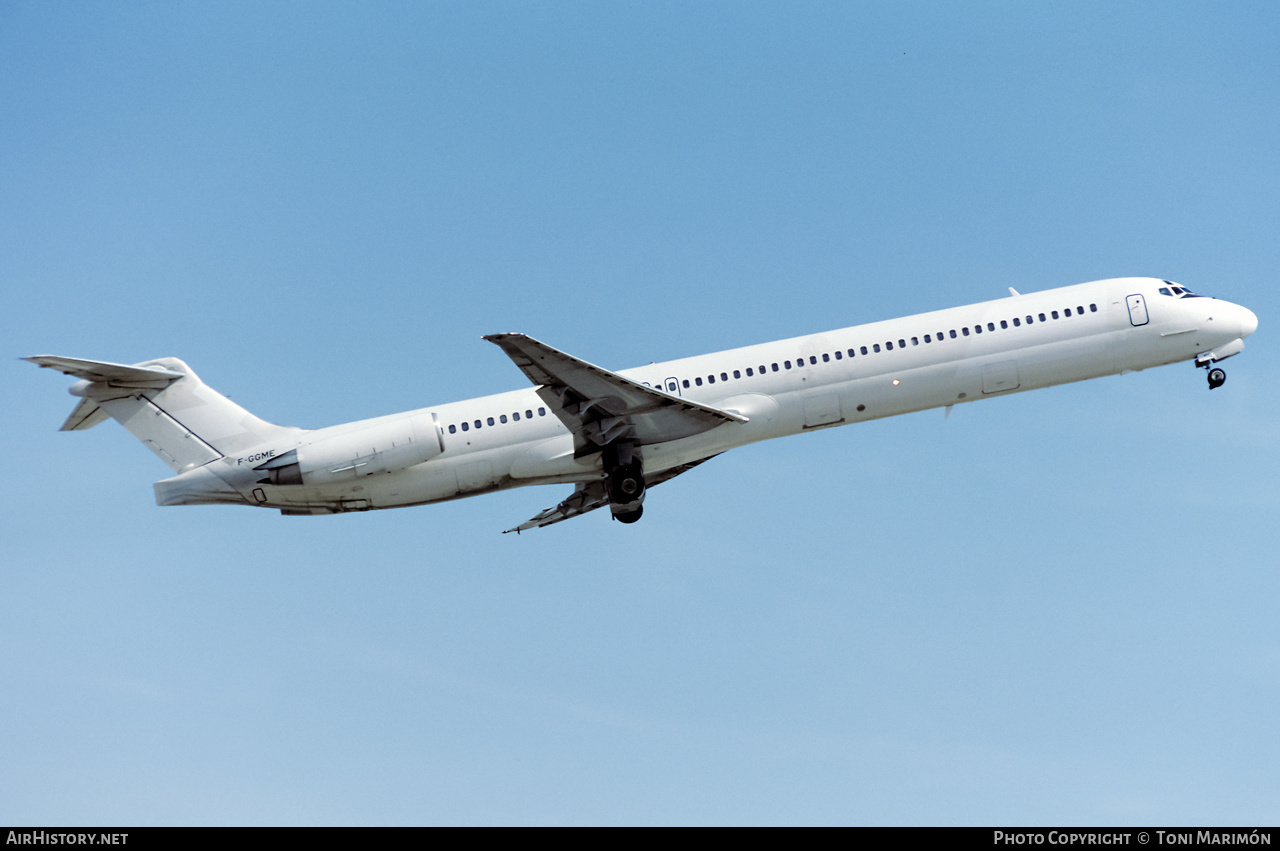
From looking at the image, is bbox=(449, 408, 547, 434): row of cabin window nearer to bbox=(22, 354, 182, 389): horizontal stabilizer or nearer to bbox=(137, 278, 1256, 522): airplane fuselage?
bbox=(137, 278, 1256, 522): airplane fuselage

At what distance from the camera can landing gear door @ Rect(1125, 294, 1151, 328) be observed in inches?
1228

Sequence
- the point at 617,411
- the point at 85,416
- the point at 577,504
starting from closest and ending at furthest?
the point at 617,411
the point at 85,416
the point at 577,504

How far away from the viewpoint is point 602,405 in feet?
95.5

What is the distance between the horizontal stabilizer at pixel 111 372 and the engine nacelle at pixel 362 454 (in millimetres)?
4106

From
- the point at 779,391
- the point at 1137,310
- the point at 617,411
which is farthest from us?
the point at 1137,310

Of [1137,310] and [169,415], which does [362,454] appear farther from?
[1137,310]

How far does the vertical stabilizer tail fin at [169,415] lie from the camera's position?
1178 inches

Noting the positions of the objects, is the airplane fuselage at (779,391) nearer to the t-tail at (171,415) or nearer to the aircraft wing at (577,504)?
the t-tail at (171,415)

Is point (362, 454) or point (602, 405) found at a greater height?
point (602, 405)

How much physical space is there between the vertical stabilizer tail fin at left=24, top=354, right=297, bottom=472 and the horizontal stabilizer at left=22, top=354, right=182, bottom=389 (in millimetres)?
23

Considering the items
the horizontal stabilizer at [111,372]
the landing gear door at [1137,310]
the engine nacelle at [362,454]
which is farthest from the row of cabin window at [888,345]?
the horizontal stabilizer at [111,372]

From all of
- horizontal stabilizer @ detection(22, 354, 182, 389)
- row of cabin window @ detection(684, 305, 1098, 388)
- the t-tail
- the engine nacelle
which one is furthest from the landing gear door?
horizontal stabilizer @ detection(22, 354, 182, 389)

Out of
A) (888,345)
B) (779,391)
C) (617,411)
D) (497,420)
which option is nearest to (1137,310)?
(888,345)

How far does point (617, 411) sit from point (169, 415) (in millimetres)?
11124
